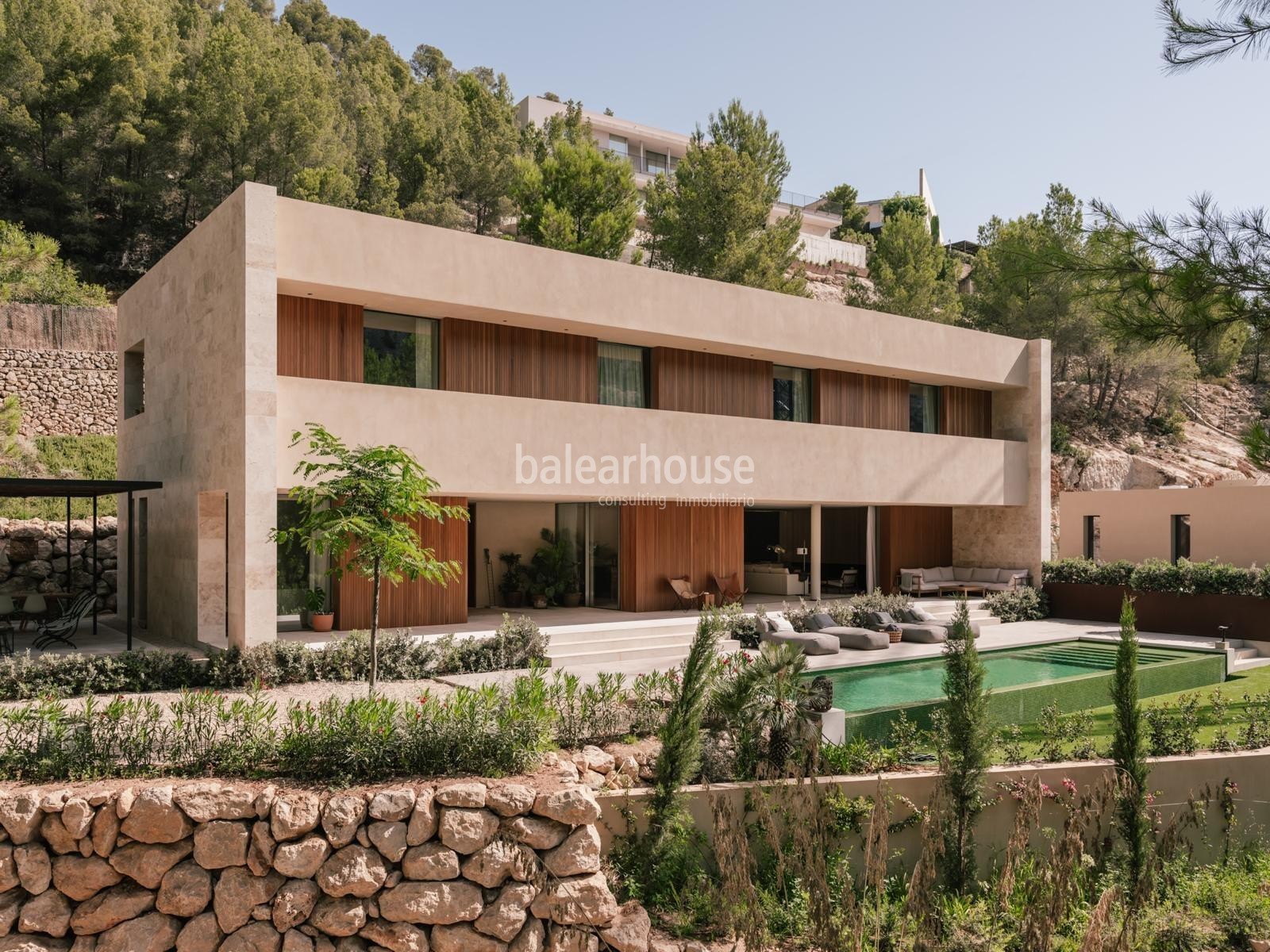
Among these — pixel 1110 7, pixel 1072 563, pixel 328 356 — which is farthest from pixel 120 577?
pixel 1072 563

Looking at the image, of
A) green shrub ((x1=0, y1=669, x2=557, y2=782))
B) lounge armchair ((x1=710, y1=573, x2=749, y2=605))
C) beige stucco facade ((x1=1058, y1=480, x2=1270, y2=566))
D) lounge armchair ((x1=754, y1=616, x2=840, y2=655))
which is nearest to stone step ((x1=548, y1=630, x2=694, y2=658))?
lounge armchair ((x1=754, y1=616, x2=840, y2=655))

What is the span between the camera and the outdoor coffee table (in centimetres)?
2185

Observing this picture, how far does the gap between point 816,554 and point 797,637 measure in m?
4.86

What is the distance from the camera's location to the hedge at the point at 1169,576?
59.0ft

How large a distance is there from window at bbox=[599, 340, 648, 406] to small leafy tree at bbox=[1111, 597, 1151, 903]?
35.0 feet

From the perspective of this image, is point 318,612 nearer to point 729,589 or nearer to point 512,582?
point 512,582

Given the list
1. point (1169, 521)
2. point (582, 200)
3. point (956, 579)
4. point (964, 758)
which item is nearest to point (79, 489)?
point (964, 758)

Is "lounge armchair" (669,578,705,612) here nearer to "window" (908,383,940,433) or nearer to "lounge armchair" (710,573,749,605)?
"lounge armchair" (710,573,749,605)

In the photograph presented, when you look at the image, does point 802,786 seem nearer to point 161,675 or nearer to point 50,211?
point 161,675

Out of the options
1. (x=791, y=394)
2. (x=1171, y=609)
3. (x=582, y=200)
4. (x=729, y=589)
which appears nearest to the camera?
(x=729, y=589)

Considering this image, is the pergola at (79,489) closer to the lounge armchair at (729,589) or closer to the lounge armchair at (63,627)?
the lounge armchair at (63,627)

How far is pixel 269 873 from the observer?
22.1ft

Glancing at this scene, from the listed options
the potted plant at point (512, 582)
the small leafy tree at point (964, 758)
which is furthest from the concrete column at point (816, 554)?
the small leafy tree at point (964, 758)

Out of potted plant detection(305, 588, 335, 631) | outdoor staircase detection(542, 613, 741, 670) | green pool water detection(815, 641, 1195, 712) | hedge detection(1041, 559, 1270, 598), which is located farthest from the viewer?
hedge detection(1041, 559, 1270, 598)
